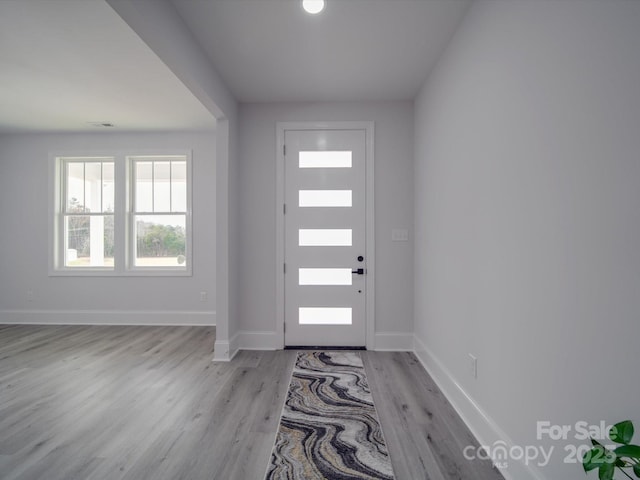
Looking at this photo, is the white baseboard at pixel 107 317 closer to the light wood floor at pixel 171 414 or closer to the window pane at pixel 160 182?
the light wood floor at pixel 171 414

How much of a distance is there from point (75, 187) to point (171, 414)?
4.08 metres

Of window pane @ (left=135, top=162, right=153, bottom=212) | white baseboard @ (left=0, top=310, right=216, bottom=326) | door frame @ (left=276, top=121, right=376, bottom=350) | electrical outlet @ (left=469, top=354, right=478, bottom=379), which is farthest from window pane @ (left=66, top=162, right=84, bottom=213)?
electrical outlet @ (left=469, top=354, right=478, bottom=379)

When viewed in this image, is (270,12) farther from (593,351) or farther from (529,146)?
(593,351)

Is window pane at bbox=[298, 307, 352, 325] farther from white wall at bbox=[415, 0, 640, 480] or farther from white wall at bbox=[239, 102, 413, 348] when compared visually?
white wall at bbox=[415, 0, 640, 480]

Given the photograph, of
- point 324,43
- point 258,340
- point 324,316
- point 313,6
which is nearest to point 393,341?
point 324,316

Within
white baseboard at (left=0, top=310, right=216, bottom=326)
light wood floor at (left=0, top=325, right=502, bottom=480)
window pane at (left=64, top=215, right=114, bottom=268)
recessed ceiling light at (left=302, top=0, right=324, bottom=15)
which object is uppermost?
recessed ceiling light at (left=302, top=0, right=324, bottom=15)

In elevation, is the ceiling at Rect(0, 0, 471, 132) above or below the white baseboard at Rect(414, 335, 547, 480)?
above

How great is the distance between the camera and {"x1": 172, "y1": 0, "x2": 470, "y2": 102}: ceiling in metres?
1.94

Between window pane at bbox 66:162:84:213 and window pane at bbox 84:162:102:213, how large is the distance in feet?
0.22

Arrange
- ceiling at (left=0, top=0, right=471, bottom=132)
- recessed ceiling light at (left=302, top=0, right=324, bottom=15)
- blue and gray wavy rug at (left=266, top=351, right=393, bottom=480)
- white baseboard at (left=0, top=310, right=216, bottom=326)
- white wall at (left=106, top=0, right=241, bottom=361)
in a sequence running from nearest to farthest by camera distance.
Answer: blue and gray wavy rug at (left=266, top=351, right=393, bottom=480), recessed ceiling light at (left=302, top=0, right=324, bottom=15), ceiling at (left=0, top=0, right=471, bottom=132), white wall at (left=106, top=0, right=241, bottom=361), white baseboard at (left=0, top=310, right=216, bottom=326)

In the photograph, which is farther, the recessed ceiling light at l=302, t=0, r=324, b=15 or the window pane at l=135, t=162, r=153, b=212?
the window pane at l=135, t=162, r=153, b=212

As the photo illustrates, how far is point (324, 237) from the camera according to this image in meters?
3.28

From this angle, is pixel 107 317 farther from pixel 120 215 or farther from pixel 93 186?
pixel 93 186

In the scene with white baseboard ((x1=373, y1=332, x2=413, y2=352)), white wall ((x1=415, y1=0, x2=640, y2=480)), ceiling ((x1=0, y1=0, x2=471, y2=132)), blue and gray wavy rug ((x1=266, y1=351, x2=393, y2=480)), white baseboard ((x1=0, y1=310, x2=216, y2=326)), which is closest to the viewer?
white wall ((x1=415, y1=0, x2=640, y2=480))
